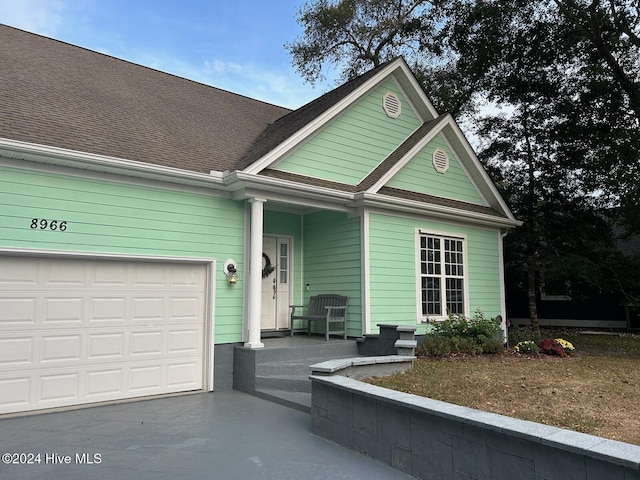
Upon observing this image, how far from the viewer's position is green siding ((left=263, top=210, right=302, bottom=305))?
1009 centimetres

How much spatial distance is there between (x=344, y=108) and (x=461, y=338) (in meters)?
5.10

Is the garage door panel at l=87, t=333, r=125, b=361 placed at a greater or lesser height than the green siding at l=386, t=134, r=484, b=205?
lesser

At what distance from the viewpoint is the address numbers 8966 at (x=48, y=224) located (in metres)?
6.47

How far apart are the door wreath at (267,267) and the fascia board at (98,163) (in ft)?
7.81

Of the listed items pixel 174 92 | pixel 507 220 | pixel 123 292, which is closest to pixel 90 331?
pixel 123 292

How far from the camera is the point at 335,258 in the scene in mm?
9711

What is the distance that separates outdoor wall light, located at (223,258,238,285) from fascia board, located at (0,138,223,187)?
133cm

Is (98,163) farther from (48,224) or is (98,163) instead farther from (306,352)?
(306,352)

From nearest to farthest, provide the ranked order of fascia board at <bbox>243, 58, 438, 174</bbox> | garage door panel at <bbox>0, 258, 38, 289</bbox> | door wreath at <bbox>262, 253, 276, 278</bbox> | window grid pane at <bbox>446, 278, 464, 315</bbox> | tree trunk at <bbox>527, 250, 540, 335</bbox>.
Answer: garage door panel at <bbox>0, 258, 38, 289</bbox>
fascia board at <bbox>243, 58, 438, 174</bbox>
door wreath at <bbox>262, 253, 276, 278</bbox>
window grid pane at <bbox>446, 278, 464, 315</bbox>
tree trunk at <bbox>527, 250, 540, 335</bbox>

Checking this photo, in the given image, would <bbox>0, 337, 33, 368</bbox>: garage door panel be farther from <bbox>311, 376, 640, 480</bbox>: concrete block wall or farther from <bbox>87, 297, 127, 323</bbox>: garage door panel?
<bbox>311, 376, 640, 480</bbox>: concrete block wall

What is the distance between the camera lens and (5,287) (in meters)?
6.32

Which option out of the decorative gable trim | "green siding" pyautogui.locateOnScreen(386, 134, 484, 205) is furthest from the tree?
"green siding" pyautogui.locateOnScreen(386, 134, 484, 205)

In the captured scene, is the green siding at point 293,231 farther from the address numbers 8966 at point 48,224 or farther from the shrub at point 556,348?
the shrub at point 556,348

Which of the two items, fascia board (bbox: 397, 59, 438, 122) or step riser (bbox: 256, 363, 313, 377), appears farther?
fascia board (bbox: 397, 59, 438, 122)
